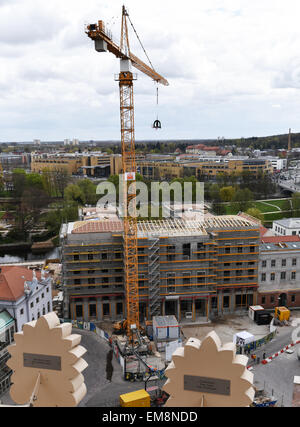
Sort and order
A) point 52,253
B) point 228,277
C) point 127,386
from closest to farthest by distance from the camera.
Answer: point 127,386, point 228,277, point 52,253

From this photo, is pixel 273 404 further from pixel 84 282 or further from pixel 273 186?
pixel 273 186

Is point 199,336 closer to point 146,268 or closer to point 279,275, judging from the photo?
point 146,268

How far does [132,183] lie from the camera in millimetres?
43812

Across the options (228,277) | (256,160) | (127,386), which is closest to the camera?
(127,386)

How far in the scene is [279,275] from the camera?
49.5 m

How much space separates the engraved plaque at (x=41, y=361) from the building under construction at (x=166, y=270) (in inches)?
1181

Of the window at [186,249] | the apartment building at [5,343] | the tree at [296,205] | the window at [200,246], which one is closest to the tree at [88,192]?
the tree at [296,205]

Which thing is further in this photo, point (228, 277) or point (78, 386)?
point (228, 277)

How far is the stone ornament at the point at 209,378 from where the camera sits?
1205 centimetres

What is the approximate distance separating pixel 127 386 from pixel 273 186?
4224 inches

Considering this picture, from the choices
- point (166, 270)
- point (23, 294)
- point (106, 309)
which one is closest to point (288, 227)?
point (166, 270)

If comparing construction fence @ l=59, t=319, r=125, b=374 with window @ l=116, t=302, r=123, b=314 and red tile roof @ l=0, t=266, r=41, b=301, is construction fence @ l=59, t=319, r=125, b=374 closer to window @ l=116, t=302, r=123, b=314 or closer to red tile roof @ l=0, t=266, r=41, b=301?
window @ l=116, t=302, r=123, b=314

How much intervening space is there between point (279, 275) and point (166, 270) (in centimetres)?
1548

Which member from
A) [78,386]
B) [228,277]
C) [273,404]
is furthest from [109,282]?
[78,386]
